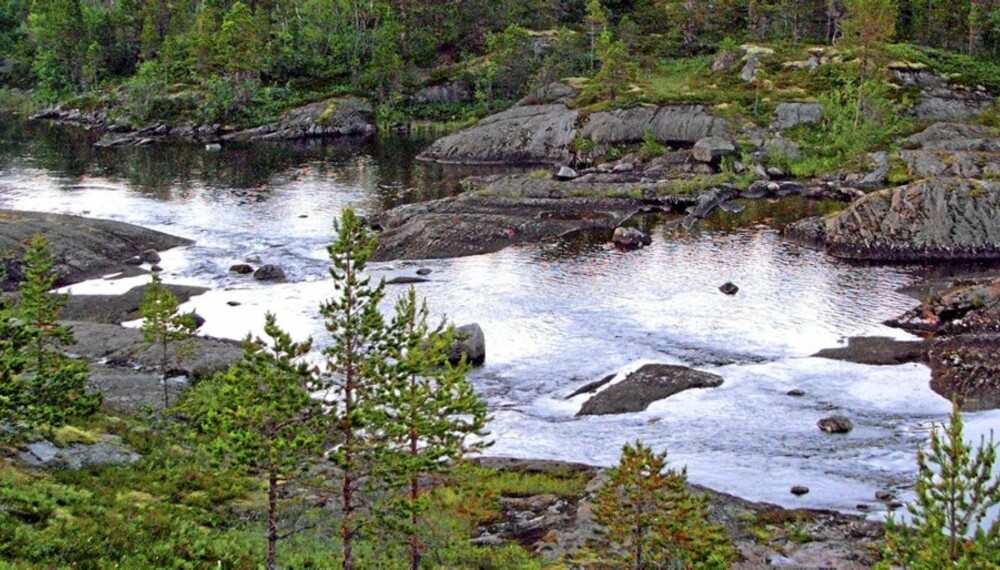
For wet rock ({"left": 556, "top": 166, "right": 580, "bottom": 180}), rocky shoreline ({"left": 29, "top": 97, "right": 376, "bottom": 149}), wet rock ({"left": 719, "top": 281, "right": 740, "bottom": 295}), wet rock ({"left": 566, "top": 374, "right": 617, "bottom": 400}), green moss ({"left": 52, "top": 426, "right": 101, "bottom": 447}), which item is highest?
rocky shoreline ({"left": 29, "top": 97, "right": 376, "bottom": 149})

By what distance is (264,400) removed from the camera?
88.8 ft

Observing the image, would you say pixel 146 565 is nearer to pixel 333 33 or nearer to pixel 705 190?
pixel 705 190

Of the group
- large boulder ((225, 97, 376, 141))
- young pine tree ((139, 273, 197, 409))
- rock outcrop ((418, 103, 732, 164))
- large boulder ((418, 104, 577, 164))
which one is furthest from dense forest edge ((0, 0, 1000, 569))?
large boulder ((418, 104, 577, 164))

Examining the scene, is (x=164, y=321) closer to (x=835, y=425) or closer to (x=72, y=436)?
(x=72, y=436)

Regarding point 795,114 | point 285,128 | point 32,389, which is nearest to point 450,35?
point 285,128

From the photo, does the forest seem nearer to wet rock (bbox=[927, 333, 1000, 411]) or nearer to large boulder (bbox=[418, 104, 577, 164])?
large boulder (bbox=[418, 104, 577, 164])

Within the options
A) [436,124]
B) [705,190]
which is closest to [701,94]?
[705,190]

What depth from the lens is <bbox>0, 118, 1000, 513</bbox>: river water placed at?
4778 cm

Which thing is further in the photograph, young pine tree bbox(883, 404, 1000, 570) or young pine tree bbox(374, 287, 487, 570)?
young pine tree bbox(374, 287, 487, 570)

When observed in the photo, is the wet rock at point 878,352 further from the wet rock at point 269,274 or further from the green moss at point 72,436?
the wet rock at point 269,274

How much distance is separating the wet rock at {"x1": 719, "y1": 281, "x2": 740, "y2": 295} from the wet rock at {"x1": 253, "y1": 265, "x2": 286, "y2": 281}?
1411 inches

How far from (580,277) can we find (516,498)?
3901 centimetres

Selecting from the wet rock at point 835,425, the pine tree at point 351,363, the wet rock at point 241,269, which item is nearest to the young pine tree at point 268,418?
the pine tree at point 351,363

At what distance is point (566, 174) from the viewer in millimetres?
118500
